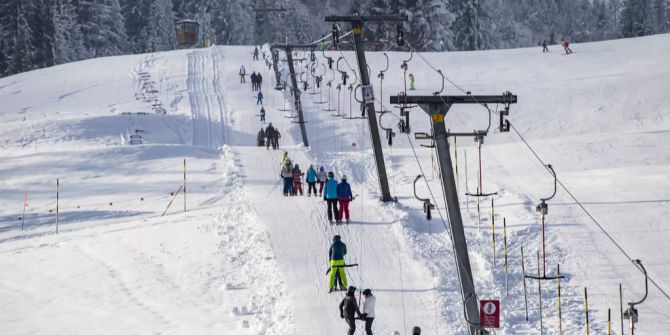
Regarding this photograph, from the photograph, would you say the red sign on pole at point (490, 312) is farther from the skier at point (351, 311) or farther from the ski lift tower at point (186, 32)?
Result: the ski lift tower at point (186, 32)

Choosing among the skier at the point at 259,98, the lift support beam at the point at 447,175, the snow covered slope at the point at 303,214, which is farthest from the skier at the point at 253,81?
the lift support beam at the point at 447,175

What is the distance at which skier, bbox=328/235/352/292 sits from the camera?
58.0 ft

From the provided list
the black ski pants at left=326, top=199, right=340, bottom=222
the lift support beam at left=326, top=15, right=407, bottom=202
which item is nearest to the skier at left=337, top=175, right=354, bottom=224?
the black ski pants at left=326, top=199, right=340, bottom=222

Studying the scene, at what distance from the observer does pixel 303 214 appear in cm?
2509

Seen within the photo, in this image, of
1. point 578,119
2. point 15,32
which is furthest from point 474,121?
point 15,32

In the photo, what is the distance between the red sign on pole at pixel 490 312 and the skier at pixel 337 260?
4.23 metres

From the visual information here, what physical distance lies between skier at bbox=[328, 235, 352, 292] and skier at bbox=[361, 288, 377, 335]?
7.93 ft

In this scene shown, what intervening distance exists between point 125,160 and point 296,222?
1729 cm

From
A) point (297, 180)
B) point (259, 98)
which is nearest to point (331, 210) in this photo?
point (297, 180)

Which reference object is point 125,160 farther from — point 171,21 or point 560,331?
point 171,21

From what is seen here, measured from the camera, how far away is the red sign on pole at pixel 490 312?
14.1 metres

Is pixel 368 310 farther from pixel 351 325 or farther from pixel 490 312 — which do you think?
pixel 490 312

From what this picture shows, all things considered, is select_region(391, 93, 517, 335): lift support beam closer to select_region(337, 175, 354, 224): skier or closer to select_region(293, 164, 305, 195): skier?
select_region(337, 175, 354, 224): skier

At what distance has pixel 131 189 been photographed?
3472 cm
